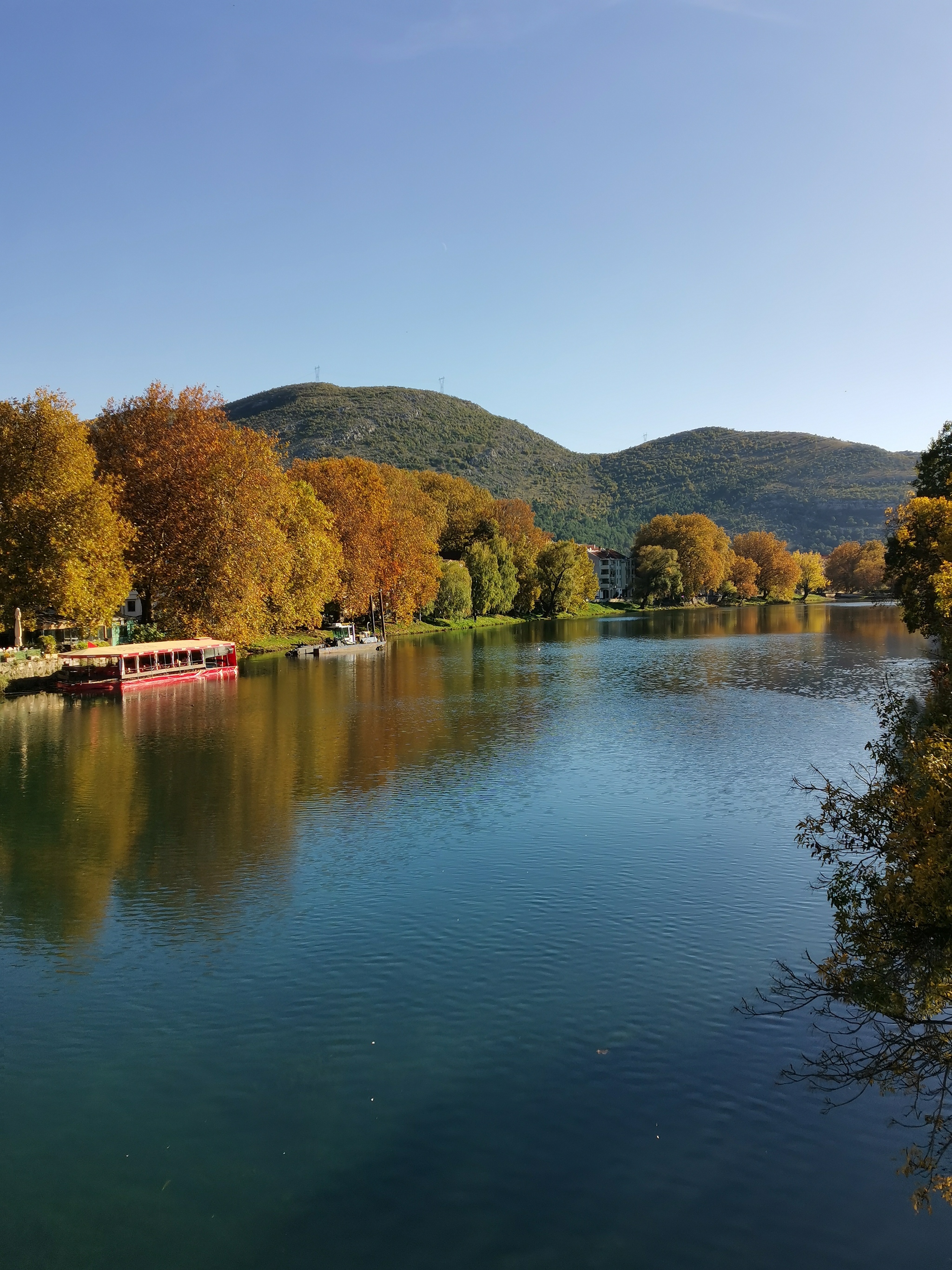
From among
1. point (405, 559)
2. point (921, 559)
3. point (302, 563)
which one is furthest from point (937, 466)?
point (405, 559)

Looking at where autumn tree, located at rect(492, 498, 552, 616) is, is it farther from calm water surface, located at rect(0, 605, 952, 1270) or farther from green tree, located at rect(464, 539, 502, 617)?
calm water surface, located at rect(0, 605, 952, 1270)

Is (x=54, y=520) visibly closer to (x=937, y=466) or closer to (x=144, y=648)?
(x=144, y=648)

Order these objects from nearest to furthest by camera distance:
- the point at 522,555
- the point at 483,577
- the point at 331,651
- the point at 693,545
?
the point at 331,651 < the point at 483,577 < the point at 522,555 < the point at 693,545

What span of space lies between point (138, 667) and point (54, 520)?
9999 mm

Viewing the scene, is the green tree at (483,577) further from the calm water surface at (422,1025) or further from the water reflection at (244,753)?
the calm water surface at (422,1025)

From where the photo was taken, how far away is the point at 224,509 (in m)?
64.9

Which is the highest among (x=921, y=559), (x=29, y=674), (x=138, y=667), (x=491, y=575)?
(x=491, y=575)

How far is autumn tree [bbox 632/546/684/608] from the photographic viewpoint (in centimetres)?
16912

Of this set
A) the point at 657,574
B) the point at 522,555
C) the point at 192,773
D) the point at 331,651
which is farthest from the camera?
the point at 657,574

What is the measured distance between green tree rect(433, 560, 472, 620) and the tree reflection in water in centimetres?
9993

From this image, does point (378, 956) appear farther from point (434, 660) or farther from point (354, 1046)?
point (434, 660)

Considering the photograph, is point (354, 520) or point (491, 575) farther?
point (491, 575)

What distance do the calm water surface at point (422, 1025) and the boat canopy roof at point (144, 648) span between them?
25569mm

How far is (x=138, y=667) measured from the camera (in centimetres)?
5900
